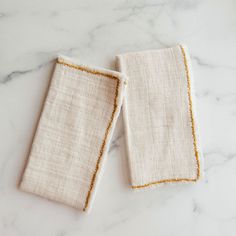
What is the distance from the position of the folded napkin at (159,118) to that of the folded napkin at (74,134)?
0.12 feet

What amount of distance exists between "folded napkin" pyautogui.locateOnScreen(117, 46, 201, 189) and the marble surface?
1.0 inches

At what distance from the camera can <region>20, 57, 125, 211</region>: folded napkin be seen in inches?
30.7

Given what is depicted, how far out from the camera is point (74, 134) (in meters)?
0.79

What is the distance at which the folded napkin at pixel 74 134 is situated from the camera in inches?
30.7

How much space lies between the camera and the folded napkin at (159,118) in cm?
80

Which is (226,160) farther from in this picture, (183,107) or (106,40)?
(106,40)

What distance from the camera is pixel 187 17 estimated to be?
0.85m

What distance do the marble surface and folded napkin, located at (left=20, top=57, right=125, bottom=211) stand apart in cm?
2

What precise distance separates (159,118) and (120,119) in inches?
3.0

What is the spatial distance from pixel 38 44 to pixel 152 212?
15.5 inches

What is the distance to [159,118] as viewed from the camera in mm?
810

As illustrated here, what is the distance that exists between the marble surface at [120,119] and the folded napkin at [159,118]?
25 mm

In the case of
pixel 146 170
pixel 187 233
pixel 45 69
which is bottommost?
pixel 187 233

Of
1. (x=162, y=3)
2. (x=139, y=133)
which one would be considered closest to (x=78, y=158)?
(x=139, y=133)
